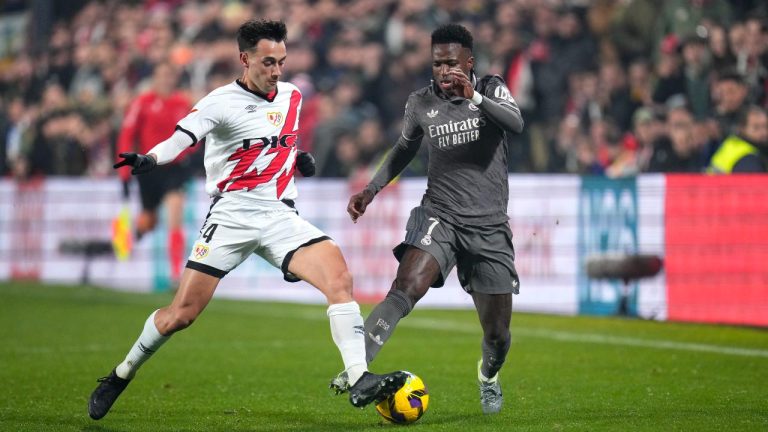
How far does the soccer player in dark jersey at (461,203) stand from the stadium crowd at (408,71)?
19.9ft

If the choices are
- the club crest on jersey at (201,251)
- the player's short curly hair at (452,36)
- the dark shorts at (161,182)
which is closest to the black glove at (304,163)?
the club crest on jersey at (201,251)

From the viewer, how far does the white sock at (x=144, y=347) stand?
23.3 feet

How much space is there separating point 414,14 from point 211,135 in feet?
35.1

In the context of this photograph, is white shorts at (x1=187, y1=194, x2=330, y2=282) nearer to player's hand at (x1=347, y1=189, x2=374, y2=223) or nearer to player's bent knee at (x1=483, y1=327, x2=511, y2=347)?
player's hand at (x1=347, y1=189, x2=374, y2=223)

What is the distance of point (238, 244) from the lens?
7168mm

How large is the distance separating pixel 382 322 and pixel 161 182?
10.6 meters

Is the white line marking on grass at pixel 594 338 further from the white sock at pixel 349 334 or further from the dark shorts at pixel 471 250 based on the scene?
the white sock at pixel 349 334

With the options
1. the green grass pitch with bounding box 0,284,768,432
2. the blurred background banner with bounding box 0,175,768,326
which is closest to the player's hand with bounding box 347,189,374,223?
the green grass pitch with bounding box 0,284,768,432

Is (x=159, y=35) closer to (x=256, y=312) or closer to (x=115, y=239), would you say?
(x=115, y=239)

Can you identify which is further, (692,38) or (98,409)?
(692,38)

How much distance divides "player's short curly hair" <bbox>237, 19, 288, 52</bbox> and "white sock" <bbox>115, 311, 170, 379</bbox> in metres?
1.63

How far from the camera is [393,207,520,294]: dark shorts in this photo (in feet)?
23.8

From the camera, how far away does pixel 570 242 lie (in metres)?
14.1

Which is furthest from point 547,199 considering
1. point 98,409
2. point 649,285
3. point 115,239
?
point 98,409
